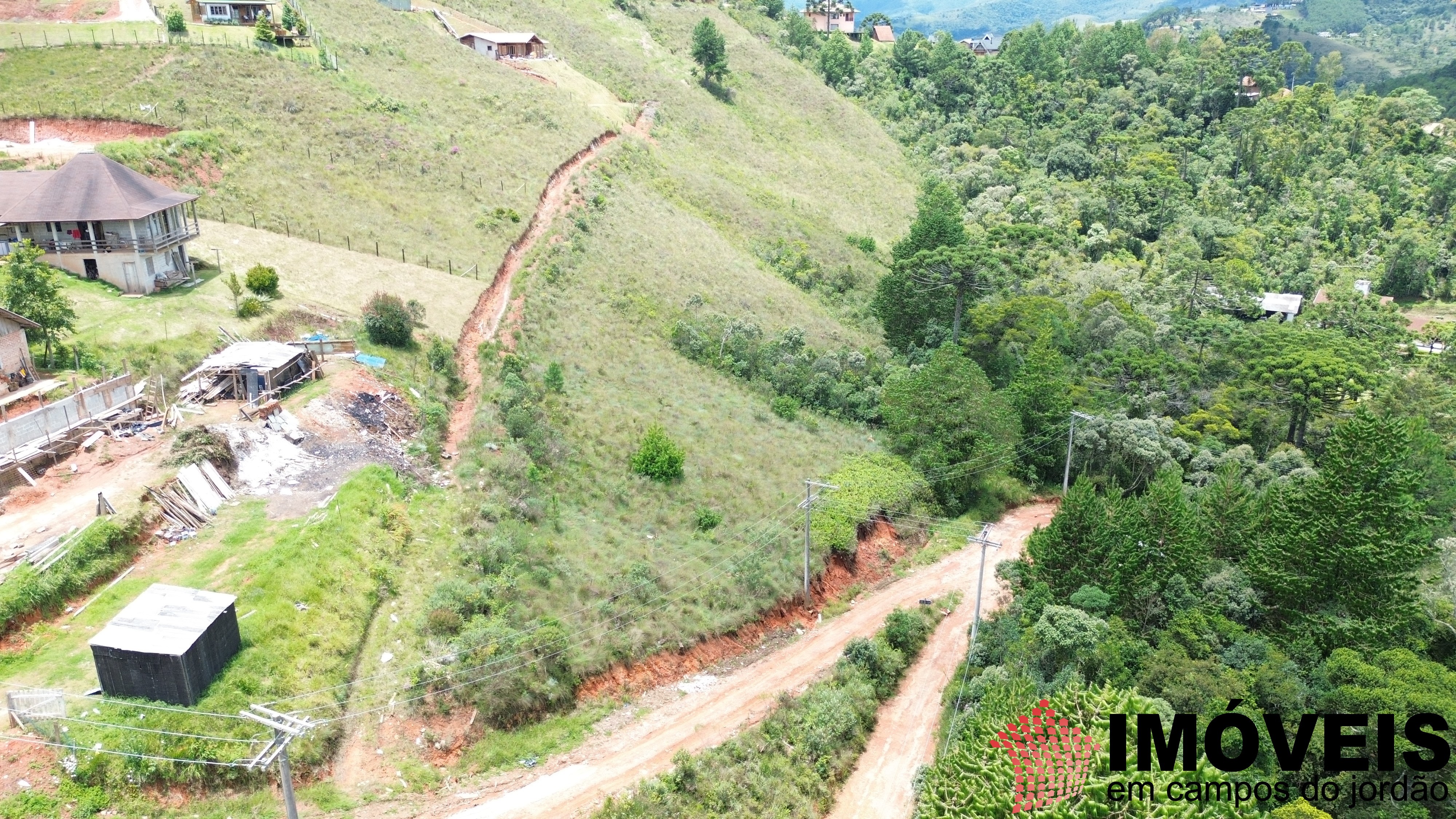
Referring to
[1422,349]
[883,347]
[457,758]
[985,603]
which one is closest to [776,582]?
[985,603]

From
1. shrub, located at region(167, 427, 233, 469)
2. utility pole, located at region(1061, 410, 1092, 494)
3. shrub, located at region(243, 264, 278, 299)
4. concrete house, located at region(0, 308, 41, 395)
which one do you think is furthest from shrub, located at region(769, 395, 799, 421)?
concrete house, located at region(0, 308, 41, 395)

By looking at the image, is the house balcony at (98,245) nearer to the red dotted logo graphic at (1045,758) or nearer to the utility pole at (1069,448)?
the red dotted logo graphic at (1045,758)

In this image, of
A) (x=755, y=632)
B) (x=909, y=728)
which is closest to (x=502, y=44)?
(x=755, y=632)

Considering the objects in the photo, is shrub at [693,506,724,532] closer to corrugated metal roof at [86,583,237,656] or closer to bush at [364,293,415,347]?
bush at [364,293,415,347]

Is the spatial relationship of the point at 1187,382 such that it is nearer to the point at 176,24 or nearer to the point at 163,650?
the point at 163,650

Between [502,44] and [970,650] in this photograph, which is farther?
[502,44]

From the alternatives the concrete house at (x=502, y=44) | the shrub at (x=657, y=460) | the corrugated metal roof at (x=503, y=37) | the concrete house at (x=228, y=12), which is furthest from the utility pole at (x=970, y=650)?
the corrugated metal roof at (x=503, y=37)
